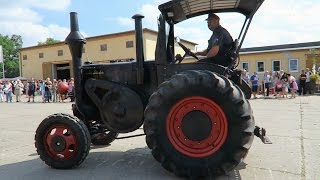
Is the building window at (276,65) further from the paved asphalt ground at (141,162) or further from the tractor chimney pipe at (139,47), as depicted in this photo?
the tractor chimney pipe at (139,47)

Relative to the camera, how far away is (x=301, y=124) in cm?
1019

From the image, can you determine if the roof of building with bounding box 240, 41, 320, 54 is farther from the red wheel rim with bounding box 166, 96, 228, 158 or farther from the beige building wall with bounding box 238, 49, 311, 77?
the red wheel rim with bounding box 166, 96, 228, 158

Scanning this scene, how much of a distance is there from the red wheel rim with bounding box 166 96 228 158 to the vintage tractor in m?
0.01

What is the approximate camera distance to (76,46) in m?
6.34

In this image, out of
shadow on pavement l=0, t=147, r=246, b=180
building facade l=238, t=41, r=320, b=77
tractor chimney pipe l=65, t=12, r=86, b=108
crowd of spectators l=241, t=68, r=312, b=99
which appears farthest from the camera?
building facade l=238, t=41, r=320, b=77

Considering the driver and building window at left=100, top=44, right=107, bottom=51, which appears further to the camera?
building window at left=100, top=44, right=107, bottom=51

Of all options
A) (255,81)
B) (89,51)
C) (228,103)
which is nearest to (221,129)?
(228,103)

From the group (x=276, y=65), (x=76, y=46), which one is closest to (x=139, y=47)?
(x=76, y=46)

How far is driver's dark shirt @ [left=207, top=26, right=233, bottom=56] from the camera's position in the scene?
557 cm

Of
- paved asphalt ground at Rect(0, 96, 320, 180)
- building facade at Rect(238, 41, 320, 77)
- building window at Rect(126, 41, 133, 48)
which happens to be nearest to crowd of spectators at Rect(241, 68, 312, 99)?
building facade at Rect(238, 41, 320, 77)

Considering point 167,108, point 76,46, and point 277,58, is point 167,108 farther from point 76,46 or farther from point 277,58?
point 277,58

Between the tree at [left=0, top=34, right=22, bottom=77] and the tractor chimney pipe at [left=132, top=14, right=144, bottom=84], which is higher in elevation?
the tree at [left=0, top=34, right=22, bottom=77]

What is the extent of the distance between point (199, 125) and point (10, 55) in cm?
11104

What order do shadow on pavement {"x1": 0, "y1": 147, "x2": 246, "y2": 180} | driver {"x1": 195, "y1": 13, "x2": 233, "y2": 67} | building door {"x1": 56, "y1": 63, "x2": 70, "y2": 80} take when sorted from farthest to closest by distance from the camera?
building door {"x1": 56, "y1": 63, "x2": 70, "y2": 80}, driver {"x1": 195, "y1": 13, "x2": 233, "y2": 67}, shadow on pavement {"x1": 0, "y1": 147, "x2": 246, "y2": 180}
